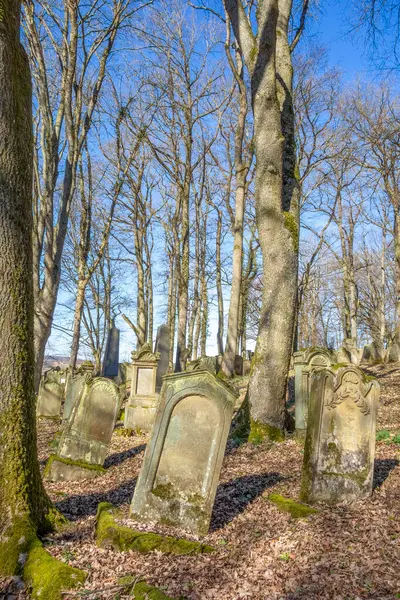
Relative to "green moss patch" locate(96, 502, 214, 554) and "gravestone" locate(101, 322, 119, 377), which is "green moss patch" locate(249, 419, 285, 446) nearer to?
"green moss patch" locate(96, 502, 214, 554)

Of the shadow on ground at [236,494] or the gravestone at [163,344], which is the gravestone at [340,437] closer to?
the shadow on ground at [236,494]

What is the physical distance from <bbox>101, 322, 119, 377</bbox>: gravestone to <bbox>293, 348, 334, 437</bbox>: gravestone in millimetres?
12672


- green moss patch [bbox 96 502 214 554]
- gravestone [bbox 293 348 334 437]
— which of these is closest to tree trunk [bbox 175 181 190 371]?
gravestone [bbox 293 348 334 437]

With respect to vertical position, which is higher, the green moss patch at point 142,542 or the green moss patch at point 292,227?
the green moss patch at point 292,227

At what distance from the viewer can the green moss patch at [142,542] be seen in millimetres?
3605

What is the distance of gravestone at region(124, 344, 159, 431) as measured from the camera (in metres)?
10.5

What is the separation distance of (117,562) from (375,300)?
32.9 metres

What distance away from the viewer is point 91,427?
6.86m

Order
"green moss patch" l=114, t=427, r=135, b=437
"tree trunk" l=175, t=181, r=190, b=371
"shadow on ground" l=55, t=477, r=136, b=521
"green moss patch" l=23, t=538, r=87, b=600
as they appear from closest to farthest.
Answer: "green moss patch" l=23, t=538, r=87, b=600 < "shadow on ground" l=55, t=477, r=136, b=521 < "green moss patch" l=114, t=427, r=135, b=437 < "tree trunk" l=175, t=181, r=190, b=371

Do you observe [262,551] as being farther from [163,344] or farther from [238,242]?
[163,344]

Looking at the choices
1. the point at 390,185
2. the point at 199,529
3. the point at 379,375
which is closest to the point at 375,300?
the point at 390,185

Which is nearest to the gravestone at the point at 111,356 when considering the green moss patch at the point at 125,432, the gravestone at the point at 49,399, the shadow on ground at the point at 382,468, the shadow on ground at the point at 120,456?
the gravestone at the point at 49,399

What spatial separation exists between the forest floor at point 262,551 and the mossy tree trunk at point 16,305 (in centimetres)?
44

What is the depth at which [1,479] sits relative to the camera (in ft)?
11.6
